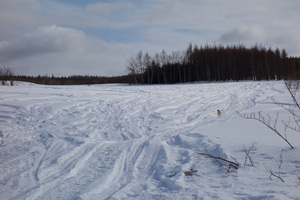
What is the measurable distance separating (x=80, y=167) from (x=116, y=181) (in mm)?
1183

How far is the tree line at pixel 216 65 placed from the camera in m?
49.2

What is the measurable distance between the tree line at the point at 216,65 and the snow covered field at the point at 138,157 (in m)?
41.2

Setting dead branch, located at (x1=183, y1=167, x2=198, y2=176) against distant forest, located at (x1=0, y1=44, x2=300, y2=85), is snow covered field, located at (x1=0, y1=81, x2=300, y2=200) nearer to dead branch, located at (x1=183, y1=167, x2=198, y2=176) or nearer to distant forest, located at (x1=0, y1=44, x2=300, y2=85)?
dead branch, located at (x1=183, y1=167, x2=198, y2=176)

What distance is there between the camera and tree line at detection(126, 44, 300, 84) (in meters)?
49.2

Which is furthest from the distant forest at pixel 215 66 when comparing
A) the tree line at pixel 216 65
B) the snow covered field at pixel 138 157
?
the snow covered field at pixel 138 157

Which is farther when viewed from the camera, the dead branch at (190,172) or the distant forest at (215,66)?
the distant forest at (215,66)

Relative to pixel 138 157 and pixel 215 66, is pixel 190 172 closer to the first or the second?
pixel 138 157

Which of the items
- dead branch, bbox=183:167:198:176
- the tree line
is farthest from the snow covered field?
the tree line

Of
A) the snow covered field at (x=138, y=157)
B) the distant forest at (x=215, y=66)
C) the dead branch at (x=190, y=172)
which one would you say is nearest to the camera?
the snow covered field at (x=138, y=157)

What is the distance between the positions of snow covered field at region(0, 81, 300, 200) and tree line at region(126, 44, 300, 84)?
135 ft

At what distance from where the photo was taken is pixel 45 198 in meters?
4.46

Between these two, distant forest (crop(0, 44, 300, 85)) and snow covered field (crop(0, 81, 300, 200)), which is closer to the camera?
snow covered field (crop(0, 81, 300, 200))

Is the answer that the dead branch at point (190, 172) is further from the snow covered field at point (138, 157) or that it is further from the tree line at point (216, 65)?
the tree line at point (216, 65)

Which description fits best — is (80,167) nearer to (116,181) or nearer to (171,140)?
(116,181)
